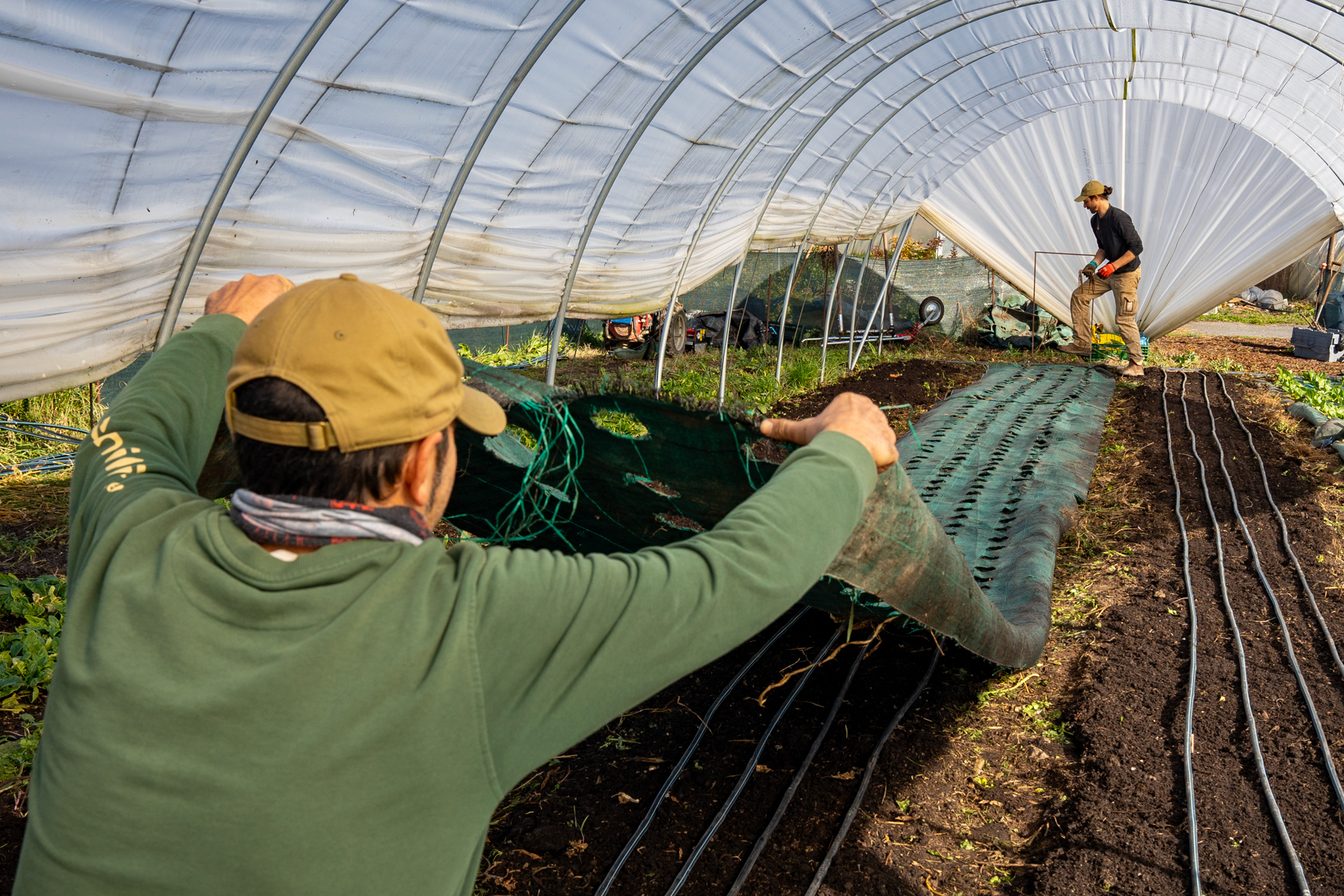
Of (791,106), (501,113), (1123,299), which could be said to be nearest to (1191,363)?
(1123,299)

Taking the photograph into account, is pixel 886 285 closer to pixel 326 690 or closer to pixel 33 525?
pixel 33 525

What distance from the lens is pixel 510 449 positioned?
2.14 m

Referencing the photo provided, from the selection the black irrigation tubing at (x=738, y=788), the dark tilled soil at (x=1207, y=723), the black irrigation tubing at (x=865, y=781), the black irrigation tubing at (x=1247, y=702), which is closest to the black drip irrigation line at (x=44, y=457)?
the black irrigation tubing at (x=738, y=788)

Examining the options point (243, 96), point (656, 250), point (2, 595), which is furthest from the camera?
point (656, 250)

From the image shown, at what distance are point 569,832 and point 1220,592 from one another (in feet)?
11.4

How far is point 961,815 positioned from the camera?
2990 millimetres

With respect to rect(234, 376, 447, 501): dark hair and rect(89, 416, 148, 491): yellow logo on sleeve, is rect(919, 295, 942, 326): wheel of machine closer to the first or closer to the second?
rect(89, 416, 148, 491): yellow logo on sleeve

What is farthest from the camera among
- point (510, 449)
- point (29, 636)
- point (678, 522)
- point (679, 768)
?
point (29, 636)

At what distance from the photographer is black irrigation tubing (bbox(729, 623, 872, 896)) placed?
2.61 meters

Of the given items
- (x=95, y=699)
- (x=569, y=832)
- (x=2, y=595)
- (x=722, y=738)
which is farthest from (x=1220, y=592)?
(x=2, y=595)

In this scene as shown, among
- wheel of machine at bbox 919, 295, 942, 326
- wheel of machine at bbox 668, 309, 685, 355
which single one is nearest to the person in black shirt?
wheel of machine at bbox 919, 295, 942, 326

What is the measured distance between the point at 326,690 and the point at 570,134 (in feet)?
14.5

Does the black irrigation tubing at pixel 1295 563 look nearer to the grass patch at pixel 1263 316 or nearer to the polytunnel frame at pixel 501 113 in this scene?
the polytunnel frame at pixel 501 113

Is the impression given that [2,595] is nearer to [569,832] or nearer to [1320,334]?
[569,832]
